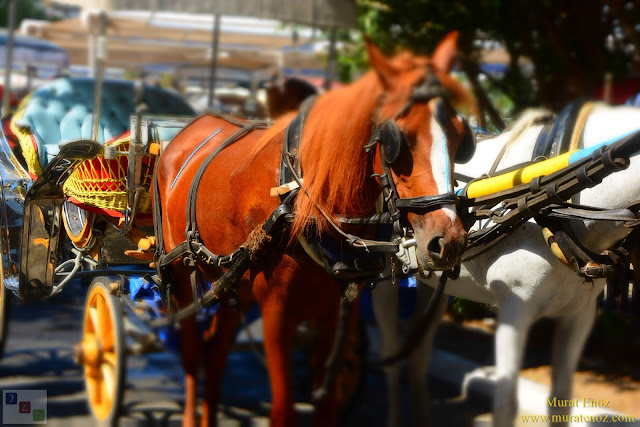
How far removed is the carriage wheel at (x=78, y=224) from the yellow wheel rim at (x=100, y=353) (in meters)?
0.26

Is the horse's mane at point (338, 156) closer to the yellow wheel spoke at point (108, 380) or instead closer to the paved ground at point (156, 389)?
the paved ground at point (156, 389)

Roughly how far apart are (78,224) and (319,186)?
6.56ft

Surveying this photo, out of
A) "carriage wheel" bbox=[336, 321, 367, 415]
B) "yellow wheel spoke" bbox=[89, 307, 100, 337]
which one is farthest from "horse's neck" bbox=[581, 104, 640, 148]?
"yellow wheel spoke" bbox=[89, 307, 100, 337]

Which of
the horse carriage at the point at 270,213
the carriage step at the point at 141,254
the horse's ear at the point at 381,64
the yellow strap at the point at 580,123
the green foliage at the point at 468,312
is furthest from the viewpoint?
the green foliage at the point at 468,312

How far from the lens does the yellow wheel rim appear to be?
10.9ft

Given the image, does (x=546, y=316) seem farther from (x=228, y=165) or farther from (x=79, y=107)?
(x=79, y=107)

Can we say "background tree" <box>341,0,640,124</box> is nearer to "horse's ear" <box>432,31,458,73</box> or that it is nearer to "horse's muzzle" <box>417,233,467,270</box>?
"horse's ear" <box>432,31,458,73</box>

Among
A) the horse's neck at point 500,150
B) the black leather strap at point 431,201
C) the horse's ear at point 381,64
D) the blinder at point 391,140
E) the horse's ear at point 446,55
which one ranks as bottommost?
the black leather strap at point 431,201

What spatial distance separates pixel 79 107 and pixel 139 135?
2282 mm

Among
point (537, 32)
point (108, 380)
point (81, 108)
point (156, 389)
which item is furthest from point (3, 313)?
point (537, 32)

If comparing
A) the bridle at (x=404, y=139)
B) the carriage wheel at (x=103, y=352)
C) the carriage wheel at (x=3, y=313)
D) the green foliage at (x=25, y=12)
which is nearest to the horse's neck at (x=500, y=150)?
the bridle at (x=404, y=139)

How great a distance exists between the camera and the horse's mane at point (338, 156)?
2049mm

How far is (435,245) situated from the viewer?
1944 millimetres

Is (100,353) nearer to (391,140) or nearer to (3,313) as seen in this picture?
(3,313)
